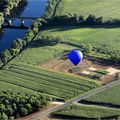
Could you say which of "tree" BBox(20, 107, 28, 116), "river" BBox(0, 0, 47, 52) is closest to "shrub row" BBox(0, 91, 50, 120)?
"tree" BBox(20, 107, 28, 116)

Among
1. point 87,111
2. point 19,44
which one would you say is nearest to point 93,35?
point 19,44

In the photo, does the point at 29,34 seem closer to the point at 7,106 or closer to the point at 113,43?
the point at 113,43

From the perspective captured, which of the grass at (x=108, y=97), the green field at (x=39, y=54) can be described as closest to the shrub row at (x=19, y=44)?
the green field at (x=39, y=54)

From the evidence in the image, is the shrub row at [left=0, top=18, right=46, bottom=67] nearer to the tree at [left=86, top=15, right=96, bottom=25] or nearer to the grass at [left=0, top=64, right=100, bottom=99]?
the grass at [left=0, top=64, right=100, bottom=99]

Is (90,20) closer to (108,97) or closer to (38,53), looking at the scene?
(38,53)

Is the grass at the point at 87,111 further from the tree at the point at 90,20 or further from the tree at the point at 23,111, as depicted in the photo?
the tree at the point at 90,20

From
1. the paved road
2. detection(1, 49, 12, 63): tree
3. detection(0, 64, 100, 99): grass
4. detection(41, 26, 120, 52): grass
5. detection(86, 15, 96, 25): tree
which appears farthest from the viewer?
detection(86, 15, 96, 25): tree
